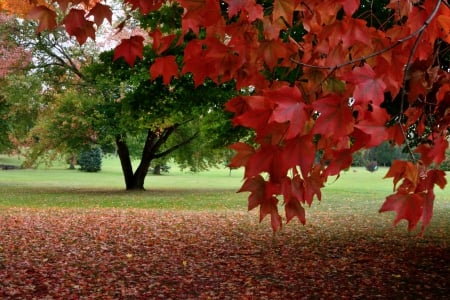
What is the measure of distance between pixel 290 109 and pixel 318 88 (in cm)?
69

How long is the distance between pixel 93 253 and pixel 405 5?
5.91 m

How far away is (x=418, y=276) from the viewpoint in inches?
259

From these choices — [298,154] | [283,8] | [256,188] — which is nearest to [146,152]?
[283,8]

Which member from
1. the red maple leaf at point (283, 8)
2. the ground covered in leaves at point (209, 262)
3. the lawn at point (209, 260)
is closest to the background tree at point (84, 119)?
the lawn at point (209, 260)

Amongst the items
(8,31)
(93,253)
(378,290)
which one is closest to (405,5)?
(378,290)

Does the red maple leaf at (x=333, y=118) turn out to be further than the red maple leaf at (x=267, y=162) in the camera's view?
No

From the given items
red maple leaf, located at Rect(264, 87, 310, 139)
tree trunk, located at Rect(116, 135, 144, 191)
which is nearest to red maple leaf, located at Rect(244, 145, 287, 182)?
red maple leaf, located at Rect(264, 87, 310, 139)

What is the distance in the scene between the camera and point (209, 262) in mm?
7074

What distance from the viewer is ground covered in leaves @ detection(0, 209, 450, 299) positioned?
5.76m

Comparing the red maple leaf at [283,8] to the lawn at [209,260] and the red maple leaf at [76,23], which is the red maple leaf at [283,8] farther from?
the lawn at [209,260]

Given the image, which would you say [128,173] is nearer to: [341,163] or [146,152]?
[146,152]

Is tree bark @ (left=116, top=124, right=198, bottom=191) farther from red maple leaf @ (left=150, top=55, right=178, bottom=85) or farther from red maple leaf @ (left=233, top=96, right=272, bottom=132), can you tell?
red maple leaf @ (left=233, top=96, right=272, bottom=132)

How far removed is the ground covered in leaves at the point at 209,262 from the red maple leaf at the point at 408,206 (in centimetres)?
401

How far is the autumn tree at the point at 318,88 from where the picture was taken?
64.6 inches
